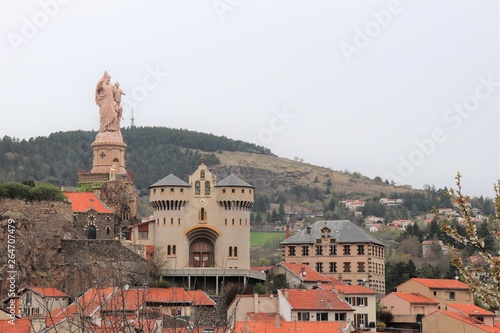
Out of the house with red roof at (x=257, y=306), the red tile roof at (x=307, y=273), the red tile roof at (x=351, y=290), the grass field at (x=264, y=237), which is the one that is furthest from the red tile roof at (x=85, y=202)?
the grass field at (x=264, y=237)

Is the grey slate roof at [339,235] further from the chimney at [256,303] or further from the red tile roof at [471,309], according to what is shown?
the chimney at [256,303]

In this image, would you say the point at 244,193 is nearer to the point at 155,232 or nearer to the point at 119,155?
the point at 155,232

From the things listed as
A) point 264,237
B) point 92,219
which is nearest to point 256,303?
point 92,219

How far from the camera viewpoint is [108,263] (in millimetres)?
79500

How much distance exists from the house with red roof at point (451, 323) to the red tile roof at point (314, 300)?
584 centimetres

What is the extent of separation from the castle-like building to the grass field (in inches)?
2264

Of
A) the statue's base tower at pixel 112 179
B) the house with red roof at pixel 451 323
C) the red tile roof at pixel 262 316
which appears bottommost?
the house with red roof at pixel 451 323

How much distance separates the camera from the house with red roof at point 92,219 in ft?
283

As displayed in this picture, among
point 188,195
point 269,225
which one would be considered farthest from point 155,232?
point 269,225

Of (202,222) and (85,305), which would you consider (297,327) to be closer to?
(202,222)

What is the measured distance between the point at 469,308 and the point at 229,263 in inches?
739

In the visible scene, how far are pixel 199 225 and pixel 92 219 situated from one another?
8.59 m

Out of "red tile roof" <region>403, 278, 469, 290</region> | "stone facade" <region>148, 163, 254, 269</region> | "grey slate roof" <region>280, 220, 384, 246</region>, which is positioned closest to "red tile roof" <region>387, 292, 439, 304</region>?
"red tile roof" <region>403, 278, 469, 290</region>

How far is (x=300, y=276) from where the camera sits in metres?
87.4
